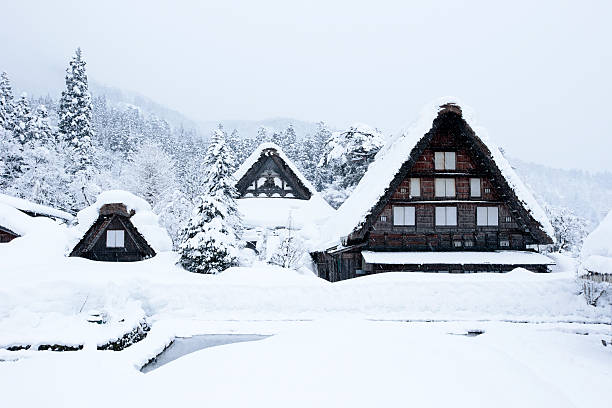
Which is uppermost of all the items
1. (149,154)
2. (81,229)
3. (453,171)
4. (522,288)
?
(149,154)

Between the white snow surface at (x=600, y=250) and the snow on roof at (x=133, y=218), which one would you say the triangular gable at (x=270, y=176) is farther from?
the white snow surface at (x=600, y=250)

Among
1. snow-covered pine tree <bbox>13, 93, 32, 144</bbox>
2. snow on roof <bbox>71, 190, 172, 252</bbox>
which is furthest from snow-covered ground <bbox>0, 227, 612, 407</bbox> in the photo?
snow-covered pine tree <bbox>13, 93, 32, 144</bbox>

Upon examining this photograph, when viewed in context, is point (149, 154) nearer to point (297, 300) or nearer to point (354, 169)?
point (354, 169)

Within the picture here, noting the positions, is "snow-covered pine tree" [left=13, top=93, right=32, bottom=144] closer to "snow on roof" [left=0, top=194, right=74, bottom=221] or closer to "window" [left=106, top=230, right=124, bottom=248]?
"snow on roof" [left=0, top=194, right=74, bottom=221]

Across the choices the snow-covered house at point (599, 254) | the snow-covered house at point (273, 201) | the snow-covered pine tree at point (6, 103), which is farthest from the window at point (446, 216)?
the snow-covered pine tree at point (6, 103)

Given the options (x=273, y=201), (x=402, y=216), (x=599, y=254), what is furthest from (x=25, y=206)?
(x=599, y=254)

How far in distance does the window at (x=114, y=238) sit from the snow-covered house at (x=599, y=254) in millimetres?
21720

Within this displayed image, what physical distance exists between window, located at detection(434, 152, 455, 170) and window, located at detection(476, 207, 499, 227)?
2193 mm

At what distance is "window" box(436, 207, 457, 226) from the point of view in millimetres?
18734

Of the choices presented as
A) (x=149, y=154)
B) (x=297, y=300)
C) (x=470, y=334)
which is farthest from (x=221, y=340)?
(x=149, y=154)

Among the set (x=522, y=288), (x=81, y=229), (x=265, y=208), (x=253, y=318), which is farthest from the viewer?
(x=265, y=208)

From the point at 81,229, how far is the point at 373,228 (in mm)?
16308

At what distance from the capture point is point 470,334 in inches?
499

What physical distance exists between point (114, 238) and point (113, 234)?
229mm
